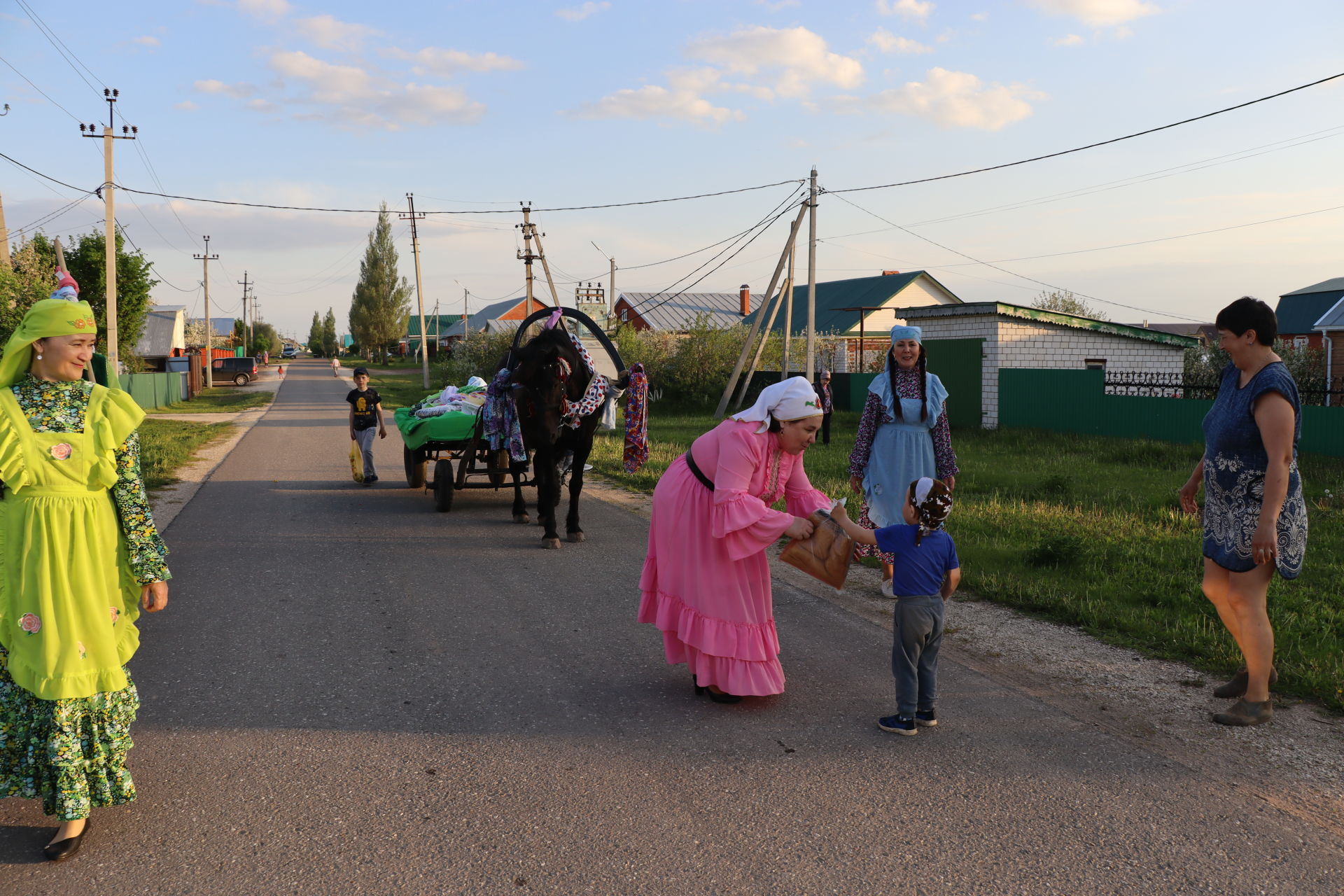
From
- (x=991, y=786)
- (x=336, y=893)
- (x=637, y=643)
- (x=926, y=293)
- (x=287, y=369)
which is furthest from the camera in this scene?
(x=287, y=369)

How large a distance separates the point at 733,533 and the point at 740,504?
159 mm

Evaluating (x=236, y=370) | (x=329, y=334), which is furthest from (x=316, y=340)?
(x=236, y=370)

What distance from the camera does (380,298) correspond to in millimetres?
100938

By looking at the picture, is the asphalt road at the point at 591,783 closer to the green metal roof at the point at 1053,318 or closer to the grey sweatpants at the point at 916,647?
the grey sweatpants at the point at 916,647

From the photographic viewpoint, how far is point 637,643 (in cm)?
604

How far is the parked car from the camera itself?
5541 centimetres

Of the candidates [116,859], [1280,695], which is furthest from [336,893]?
[1280,695]

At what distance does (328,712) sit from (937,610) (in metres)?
2.89

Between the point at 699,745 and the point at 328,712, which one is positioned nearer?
the point at 699,745

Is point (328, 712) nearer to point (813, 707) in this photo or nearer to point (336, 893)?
point (336, 893)

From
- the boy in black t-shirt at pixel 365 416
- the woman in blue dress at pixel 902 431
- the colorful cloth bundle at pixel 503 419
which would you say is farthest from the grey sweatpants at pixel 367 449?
the woman in blue dress at pixel 902 431

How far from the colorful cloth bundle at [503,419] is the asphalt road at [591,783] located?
2.92m

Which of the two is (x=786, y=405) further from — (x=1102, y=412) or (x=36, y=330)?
(x=1102, y=412)

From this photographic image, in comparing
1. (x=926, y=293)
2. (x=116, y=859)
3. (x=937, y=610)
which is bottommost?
(x=116, y=859)
